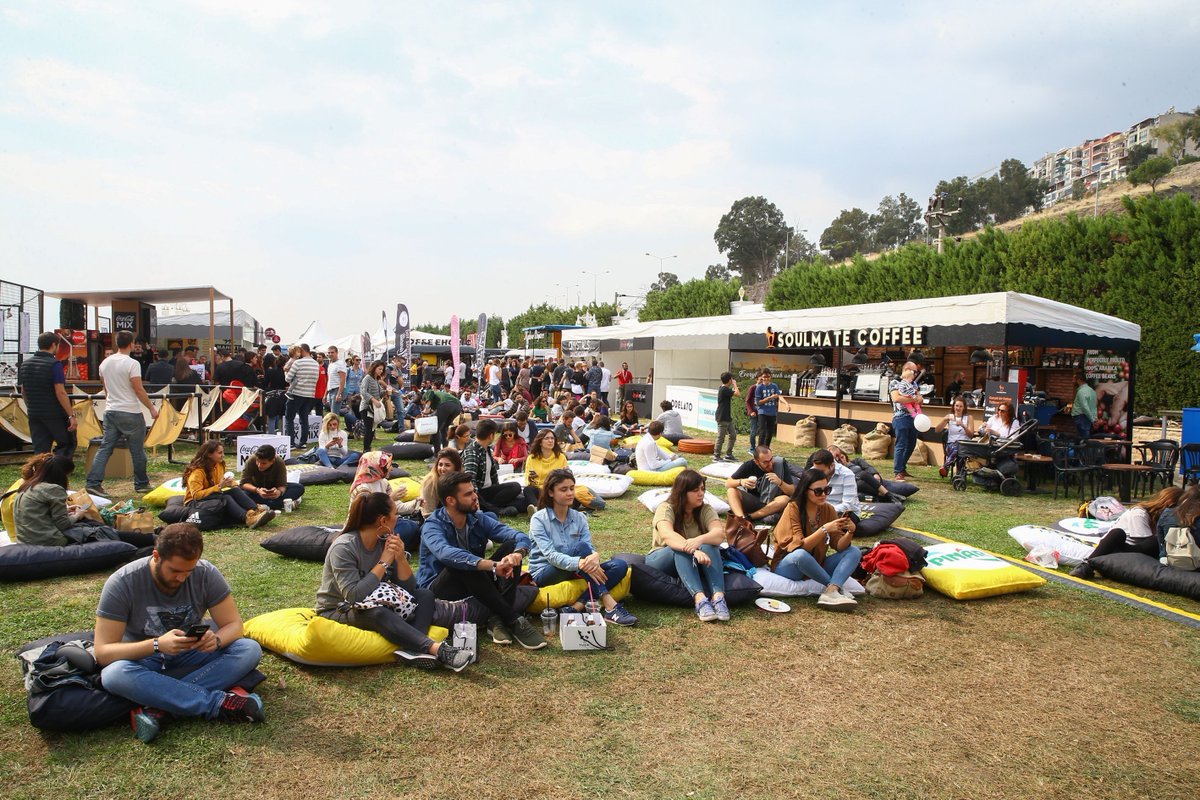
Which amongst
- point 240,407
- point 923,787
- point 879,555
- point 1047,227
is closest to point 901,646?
point 879,555

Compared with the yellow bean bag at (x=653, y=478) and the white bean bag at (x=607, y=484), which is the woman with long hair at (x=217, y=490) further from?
the yellow bean bag at (x=653, y=478)

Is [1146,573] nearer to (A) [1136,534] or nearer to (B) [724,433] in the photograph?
(A) [1136,534]

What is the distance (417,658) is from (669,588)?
6.44 feet

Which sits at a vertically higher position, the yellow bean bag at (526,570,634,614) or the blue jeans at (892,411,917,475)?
the blue jeans at (892,411,917,475)

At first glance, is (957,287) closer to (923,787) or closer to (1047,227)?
(1047,227)

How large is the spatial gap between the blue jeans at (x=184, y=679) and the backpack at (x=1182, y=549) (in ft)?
21.6

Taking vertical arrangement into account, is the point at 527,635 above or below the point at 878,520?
below

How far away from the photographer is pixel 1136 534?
253 inches

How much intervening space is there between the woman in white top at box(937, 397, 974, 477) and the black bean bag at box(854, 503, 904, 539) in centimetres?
362

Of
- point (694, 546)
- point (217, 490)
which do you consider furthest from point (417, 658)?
point (217, 490)

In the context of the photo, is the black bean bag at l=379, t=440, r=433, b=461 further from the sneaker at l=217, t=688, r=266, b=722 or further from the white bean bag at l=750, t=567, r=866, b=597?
the sneaker at l=217, t=688, r=266, b=722

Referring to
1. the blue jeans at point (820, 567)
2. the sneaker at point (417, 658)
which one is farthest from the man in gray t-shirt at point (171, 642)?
the blue jeans at point (820, 567)

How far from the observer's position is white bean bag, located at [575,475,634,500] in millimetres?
9644

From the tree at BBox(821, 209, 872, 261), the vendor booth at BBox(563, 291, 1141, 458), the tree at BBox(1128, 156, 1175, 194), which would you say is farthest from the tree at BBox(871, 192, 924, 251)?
the vendor booth at BBox(563, 291, 1141, 458)
